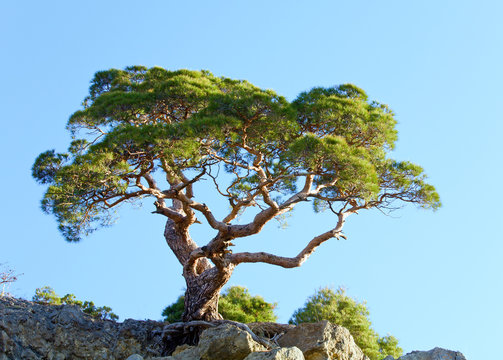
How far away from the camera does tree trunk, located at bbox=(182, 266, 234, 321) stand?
10.8 metres

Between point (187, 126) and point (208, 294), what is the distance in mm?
3497

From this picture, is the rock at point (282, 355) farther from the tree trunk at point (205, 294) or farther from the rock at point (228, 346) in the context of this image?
the tree trunk at point (205, 294)

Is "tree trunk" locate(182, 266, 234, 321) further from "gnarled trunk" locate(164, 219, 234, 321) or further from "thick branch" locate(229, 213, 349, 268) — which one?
"thick branch" locate(229, 213, 349, 268)

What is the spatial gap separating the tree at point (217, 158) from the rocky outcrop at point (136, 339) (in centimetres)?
102

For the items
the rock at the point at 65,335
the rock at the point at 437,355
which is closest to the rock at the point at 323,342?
the rock at the point at 437,355

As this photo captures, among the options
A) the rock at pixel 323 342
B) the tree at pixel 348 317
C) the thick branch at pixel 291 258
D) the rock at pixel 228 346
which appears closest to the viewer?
the rock at pixel 228 346

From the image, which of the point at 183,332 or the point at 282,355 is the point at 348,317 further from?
the point at 282,355

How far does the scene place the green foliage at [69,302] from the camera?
1191 cm

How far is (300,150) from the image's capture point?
922 cm

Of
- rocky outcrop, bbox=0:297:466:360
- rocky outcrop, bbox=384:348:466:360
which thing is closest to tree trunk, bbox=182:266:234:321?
rocky outcrop, bbox=0:297:466:360

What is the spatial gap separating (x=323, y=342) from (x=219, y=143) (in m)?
3.51

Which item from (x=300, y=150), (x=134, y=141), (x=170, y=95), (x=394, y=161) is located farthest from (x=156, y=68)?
(x=394, y=161)

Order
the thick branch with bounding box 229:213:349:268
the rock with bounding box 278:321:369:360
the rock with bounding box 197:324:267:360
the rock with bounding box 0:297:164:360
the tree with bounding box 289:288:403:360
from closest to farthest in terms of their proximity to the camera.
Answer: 1. the rock with bounding box 197:324:267:360
2. the rock with bounding box 278:321:369:360
3. the rock with bounding box 0:297:164:360
4. the thick branch with bounding box 229:213:349:268
5. the tree with bounding box 289:288:403:360

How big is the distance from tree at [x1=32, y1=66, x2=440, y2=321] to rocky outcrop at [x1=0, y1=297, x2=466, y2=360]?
1020 mm
